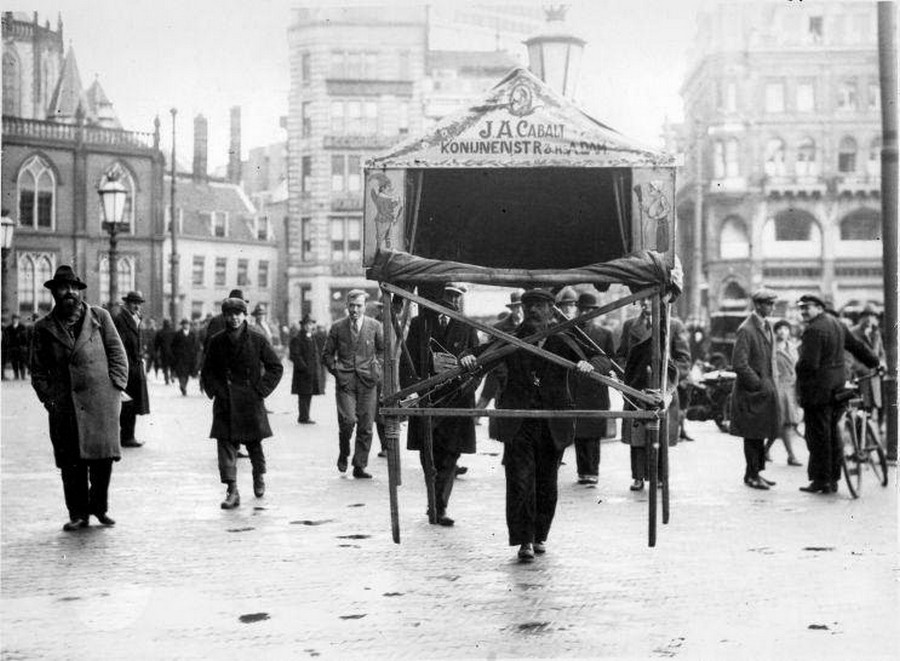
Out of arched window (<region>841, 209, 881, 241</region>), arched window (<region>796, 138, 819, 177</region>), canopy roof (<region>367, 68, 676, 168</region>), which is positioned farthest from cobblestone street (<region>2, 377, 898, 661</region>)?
arched window (<region>841, 209, 881, 241</region>)

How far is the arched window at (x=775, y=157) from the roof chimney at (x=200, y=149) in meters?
30.0

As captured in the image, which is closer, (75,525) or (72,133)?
(75,525)

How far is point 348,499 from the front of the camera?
36.9ft

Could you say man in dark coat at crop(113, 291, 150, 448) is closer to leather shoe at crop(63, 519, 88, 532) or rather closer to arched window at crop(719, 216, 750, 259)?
leather shoe at crop(63, 519, 88, 532)

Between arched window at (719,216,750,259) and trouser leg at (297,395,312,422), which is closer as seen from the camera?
trouser leg at (297,395,312,422)

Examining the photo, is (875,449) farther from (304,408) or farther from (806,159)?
(806,159)

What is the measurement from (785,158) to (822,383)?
5478cm

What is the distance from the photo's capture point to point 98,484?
9.81 metres

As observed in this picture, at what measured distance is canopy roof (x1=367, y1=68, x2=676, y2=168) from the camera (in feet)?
25.8

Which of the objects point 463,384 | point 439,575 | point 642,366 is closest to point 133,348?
point 642,366

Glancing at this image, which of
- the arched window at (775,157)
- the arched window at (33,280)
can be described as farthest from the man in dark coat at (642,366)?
the arched window at (775,157)

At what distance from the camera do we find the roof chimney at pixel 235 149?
6441cm

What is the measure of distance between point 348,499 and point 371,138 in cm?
5475

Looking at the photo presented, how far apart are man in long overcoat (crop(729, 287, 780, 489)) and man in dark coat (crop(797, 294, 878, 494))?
345 mm
